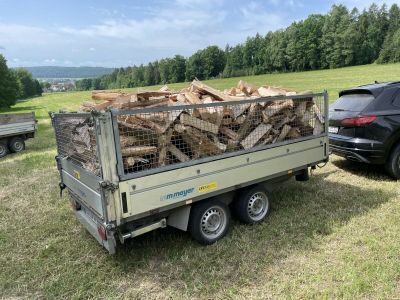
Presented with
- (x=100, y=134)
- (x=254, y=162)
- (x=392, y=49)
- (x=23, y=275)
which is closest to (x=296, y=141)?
(x=254, y=162)

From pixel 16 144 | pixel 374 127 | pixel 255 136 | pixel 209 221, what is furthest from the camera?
pixel 16 144

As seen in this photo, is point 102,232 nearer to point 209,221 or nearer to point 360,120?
point 209,221

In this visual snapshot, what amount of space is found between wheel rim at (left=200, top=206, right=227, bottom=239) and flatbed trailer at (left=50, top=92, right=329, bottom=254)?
0.04 ft

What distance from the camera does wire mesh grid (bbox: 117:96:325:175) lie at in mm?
3885

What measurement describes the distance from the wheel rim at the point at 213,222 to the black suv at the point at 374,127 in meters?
3.36

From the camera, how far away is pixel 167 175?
12.7 ft

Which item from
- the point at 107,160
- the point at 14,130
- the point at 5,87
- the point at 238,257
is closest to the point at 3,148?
the point at 14,130

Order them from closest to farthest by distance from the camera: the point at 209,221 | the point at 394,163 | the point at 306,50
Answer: the point at 209,221 → the point at 394,163 → the point at 306,50

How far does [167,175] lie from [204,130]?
0.80 m

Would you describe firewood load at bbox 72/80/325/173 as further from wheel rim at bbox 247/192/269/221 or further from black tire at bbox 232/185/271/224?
wheel rim at bbox 247/192/269/221

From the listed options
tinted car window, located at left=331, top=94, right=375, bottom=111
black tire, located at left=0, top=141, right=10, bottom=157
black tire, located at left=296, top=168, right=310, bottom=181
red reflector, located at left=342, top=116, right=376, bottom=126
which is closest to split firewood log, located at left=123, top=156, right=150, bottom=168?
black tire, located at left=296, top=168, right=310, bottom=181

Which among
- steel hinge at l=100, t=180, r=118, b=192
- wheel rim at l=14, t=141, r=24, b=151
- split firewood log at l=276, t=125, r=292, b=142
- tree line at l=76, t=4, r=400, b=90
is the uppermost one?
tree line at l=76, t=4, r=400, b=90

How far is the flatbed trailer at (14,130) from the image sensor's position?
43.3 ft

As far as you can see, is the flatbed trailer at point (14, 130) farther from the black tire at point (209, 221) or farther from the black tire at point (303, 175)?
the black tire at point (303, 175)
